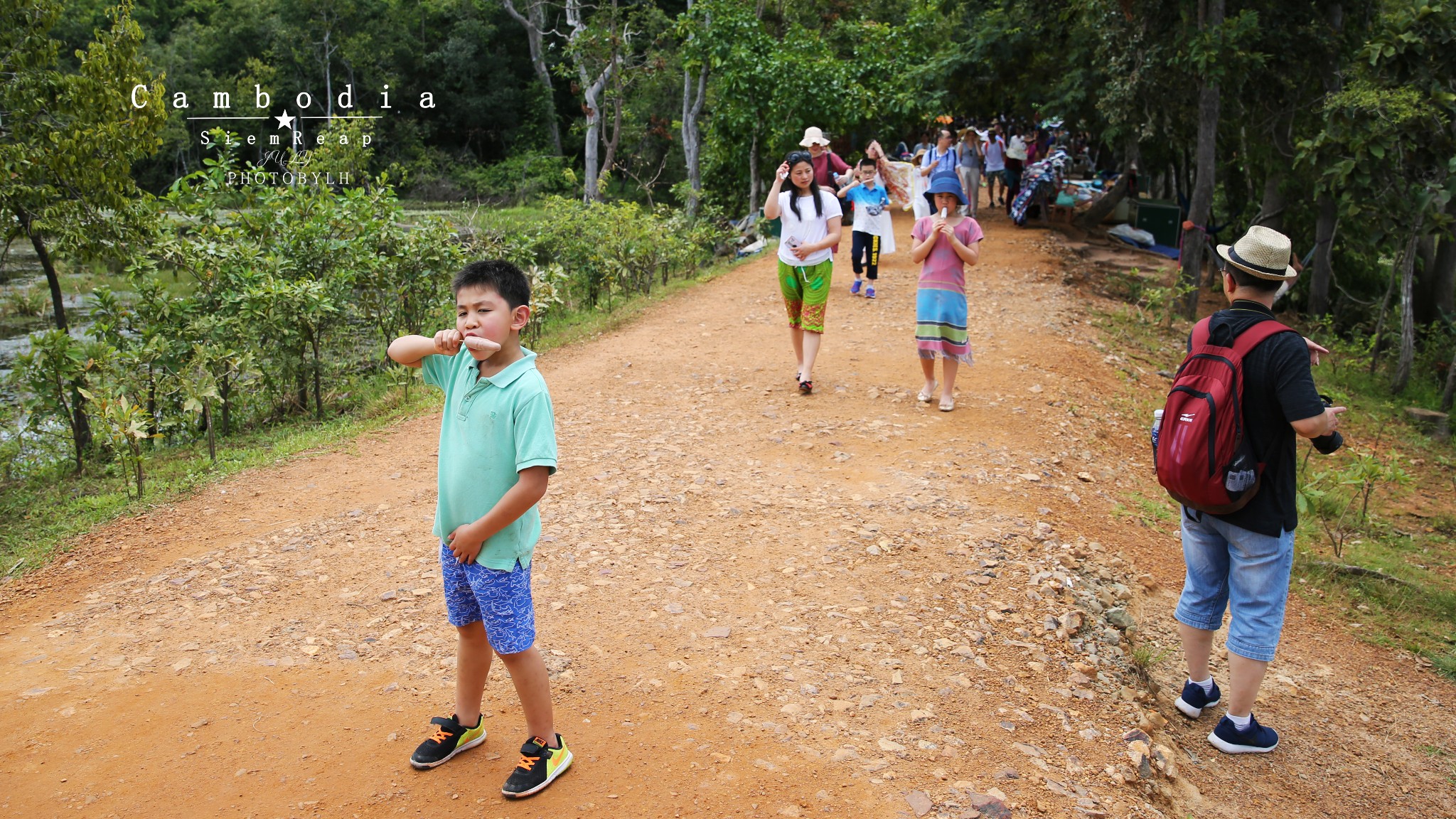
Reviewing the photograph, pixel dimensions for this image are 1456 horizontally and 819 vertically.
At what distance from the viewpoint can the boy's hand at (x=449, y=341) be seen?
2.72 meters

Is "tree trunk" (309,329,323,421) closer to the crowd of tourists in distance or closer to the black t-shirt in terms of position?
the crowd of tourists in distance

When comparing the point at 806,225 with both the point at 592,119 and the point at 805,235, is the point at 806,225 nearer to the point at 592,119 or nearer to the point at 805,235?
the point at 805,235

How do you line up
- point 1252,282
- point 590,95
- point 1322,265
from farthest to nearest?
point 590,95 < point 1322,265 < point 1252,282

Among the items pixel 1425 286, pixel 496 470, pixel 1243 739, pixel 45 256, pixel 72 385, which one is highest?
pixel 45 256

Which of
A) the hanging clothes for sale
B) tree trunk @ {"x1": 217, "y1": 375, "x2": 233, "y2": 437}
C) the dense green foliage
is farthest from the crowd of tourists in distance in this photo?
the hanging clothes for sale

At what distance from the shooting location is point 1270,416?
324 cm

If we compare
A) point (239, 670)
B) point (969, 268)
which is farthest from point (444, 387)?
point (969, 268)

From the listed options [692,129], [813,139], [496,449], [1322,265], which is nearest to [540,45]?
[692,129]

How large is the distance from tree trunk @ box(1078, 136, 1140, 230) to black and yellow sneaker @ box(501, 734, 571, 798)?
16.7 meters

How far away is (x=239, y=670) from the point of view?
3727 millimetres

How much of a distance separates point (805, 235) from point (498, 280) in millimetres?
4328

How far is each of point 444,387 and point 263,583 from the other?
220 cm

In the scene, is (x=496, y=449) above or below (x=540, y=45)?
below

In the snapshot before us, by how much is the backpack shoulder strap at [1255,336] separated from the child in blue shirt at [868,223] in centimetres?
680
